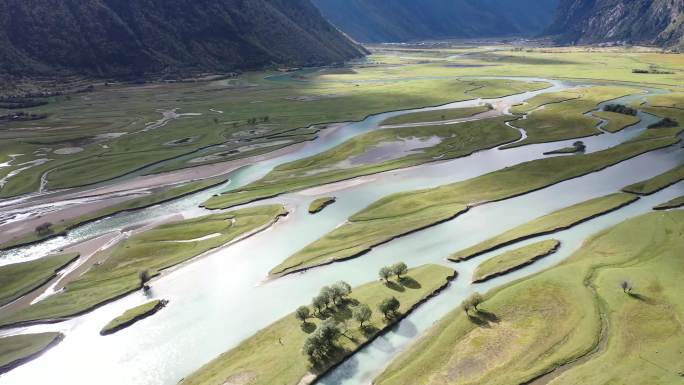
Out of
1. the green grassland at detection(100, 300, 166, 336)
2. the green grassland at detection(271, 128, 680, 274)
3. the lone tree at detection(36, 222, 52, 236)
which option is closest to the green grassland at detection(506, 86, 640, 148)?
the green grassland at detection(271, 128, 680, 274)

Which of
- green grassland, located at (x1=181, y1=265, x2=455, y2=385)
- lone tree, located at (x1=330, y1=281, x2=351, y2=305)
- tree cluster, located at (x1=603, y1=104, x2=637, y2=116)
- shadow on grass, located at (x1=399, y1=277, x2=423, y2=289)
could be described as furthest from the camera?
tree cluster, located at (x1=603, y1=104, x2=637, y2=116)

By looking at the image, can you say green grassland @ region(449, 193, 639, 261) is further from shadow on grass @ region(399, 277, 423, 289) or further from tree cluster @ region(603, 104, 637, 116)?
tree cluster @ region(603, 104, 637, 116)

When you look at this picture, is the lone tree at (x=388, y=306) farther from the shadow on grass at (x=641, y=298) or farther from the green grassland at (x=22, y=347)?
the green grassland at (x=22, y=347)

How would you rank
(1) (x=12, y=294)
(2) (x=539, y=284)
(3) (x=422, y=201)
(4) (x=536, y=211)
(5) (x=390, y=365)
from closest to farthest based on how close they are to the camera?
(5) (x=390, y=365) < (2) (x=539, y=284) < (1) (x=12, y=294) < (4) (x=536, y=211) < (3) (x=422, y=201)

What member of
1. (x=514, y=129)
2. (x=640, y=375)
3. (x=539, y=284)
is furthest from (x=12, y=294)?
(x=514, y=129)

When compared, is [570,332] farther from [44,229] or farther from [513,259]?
[44,229]

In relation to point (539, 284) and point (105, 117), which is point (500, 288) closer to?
point (539, 284)
